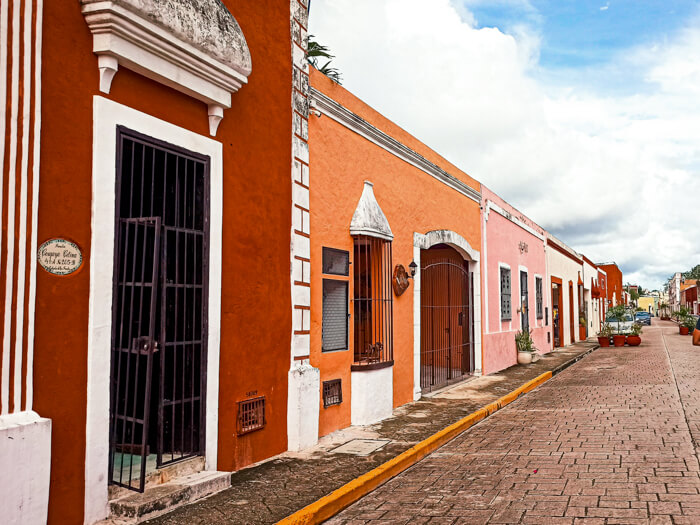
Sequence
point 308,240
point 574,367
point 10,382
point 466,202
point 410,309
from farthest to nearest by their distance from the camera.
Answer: point 574,367 → point 466,202 → point 410,309 → point 308,240 → point 10,382

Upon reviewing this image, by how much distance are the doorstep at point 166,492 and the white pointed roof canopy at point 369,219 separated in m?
4.00

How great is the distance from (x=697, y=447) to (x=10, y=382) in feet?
22.1

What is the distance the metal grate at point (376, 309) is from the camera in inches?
351

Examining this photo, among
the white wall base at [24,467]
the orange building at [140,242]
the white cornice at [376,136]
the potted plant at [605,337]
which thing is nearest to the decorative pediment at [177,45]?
the orange building at [140,242]

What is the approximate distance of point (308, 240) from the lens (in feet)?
23.5

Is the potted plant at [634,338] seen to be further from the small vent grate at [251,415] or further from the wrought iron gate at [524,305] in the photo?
the small vent grate at [251,415]

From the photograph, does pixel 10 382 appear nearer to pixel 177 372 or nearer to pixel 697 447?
pixel 177 372

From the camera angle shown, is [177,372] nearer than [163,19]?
No

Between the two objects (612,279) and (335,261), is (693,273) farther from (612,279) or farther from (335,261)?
(335,261)

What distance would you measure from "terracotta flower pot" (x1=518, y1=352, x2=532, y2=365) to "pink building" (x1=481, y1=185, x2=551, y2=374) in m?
0.19

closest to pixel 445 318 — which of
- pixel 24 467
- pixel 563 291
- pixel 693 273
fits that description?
pixel 24 467

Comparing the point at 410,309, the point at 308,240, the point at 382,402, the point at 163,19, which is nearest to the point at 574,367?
the point at 410,309

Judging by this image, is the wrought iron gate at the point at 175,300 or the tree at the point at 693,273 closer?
the wrought iron gate at the point at 175,300

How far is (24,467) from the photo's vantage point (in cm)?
362
